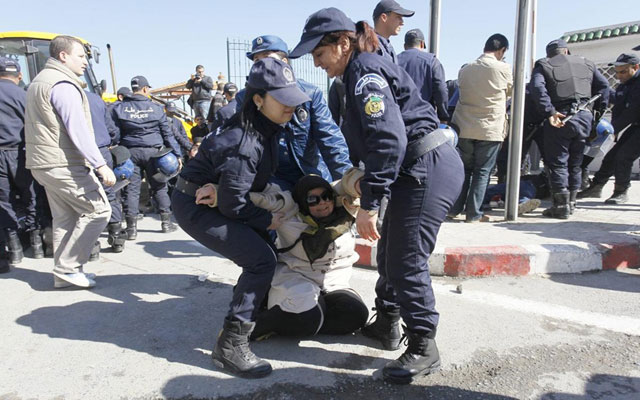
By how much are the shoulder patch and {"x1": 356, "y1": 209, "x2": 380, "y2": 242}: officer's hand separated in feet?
1.97

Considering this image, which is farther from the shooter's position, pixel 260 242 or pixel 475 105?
pixel 475 105

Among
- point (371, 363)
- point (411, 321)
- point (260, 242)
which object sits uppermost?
point (260, 242)

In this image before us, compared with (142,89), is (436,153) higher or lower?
lower

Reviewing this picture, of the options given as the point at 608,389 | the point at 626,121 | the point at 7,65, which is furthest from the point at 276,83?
the point at 626,121

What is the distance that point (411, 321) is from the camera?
8.29 feet

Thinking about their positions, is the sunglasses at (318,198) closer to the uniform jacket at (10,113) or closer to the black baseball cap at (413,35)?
the black baseball cap at (413,35)

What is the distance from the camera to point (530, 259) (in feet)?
13.7

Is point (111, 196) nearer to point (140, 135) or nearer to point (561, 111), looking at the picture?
point (140, 135)

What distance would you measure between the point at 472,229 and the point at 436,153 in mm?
3004

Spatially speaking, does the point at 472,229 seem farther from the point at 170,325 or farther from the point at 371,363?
the point at 170,325

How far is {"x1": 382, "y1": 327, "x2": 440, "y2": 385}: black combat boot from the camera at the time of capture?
2.45 metres

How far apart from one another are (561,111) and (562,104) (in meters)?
0.08

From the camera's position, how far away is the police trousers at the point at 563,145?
556 cm

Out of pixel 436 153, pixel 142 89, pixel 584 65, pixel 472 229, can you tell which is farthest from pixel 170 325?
pixel 584 65
